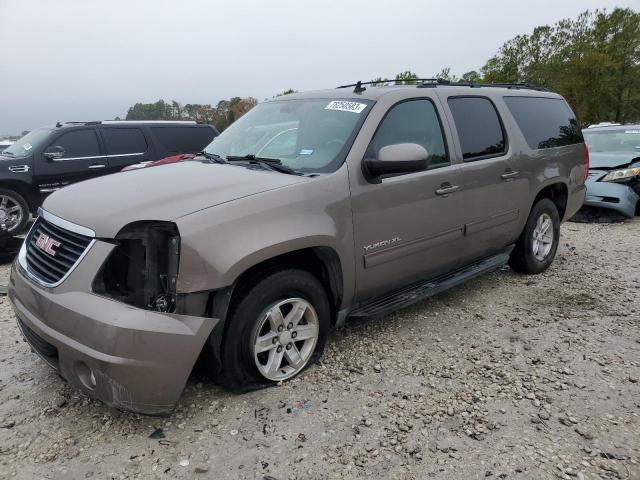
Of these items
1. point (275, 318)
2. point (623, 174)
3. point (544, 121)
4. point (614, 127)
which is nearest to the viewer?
point (275, 318)

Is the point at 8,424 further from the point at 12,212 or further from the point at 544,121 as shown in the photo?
the point at 12,212

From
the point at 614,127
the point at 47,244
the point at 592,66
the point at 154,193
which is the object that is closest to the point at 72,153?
the point at 47,244

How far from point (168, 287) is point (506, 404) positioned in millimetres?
2031

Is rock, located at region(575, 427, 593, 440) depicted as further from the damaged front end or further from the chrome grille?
the chrome grille

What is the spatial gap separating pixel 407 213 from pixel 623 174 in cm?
613

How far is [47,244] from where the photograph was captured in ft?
8.95

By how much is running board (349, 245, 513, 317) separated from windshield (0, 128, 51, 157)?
A: 670 cm

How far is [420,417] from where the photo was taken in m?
2.70

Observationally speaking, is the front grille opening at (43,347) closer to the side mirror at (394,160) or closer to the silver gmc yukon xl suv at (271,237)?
the silver gmc yukon xl suv at (271,237)

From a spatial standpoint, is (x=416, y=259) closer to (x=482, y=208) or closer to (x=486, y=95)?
(x=482, y=208)

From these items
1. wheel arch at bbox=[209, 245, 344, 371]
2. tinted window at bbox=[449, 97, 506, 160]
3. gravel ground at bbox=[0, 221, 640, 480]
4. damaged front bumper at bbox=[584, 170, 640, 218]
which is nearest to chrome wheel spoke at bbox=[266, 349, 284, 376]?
gravel ground at bbox=[0, 221, 640, 480]

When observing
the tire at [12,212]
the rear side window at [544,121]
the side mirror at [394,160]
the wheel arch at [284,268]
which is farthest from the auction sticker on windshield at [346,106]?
the tire at [12,212]

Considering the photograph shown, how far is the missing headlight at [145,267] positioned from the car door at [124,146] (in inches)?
243

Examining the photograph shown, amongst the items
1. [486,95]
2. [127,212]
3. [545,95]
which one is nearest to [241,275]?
[127,212]
